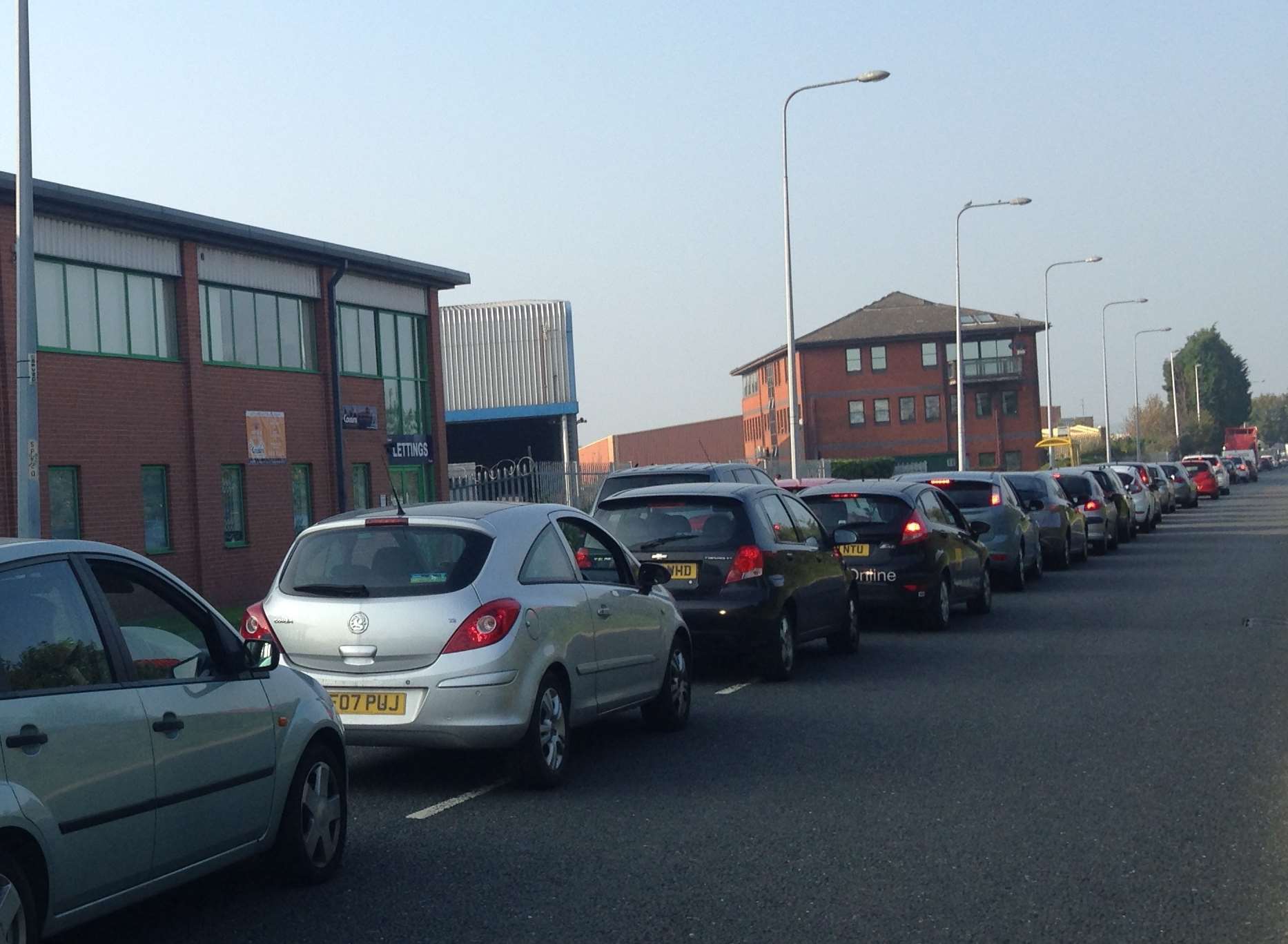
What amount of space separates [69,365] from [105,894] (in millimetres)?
21096

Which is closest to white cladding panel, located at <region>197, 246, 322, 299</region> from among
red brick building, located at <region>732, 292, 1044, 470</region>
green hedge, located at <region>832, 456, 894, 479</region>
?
green hedge, located at <region>832, 456, 894, 479</region>

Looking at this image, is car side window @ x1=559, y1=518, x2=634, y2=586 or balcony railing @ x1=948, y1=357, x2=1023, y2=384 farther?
balcony railing @ x1=948, y1=357, x2=1023, y2=384

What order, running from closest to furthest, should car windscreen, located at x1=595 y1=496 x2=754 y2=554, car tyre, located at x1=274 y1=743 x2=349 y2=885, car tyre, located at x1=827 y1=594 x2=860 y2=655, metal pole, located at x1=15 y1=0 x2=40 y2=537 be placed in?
car tyre, located at x1=274 y1=743 x2=349 y2=885 → car windscreen, located at x1=595 y1=496 x2=754 y2=554 → car tyre, located at x1=827 y1=594 x2=860 y2=655 → metal pole, located at x1=15 y1=0 x2=40 y2=537

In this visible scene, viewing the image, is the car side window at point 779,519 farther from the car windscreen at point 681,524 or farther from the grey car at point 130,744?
the grey car at point 130,744

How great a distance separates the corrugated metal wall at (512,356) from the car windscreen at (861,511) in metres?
37.4

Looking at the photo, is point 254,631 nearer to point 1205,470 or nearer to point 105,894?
point 105,894

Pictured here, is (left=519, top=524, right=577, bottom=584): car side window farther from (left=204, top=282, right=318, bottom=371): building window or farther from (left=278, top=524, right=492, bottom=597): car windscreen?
(left=204, top=282, right=318, bottom=371): building window

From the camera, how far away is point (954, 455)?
8888cm

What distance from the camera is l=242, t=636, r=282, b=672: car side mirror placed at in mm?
6207

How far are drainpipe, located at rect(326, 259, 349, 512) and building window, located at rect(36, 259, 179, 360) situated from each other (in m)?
4.83

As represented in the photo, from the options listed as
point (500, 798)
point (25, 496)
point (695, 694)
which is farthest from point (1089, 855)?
point (25, 496)

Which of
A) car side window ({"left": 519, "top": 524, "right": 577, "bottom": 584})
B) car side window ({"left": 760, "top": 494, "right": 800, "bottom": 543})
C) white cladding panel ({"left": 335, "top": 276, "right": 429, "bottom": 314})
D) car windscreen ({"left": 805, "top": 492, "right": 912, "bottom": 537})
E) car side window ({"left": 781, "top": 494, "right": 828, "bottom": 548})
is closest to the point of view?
car side window ({"left": 519, "top": 524, "right": 577, "bottom": 584})

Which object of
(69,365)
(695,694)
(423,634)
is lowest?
(695,694)

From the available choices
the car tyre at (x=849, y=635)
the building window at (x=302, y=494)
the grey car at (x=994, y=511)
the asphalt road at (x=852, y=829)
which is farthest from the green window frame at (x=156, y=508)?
the asphalt road at (x=852, y=829)
